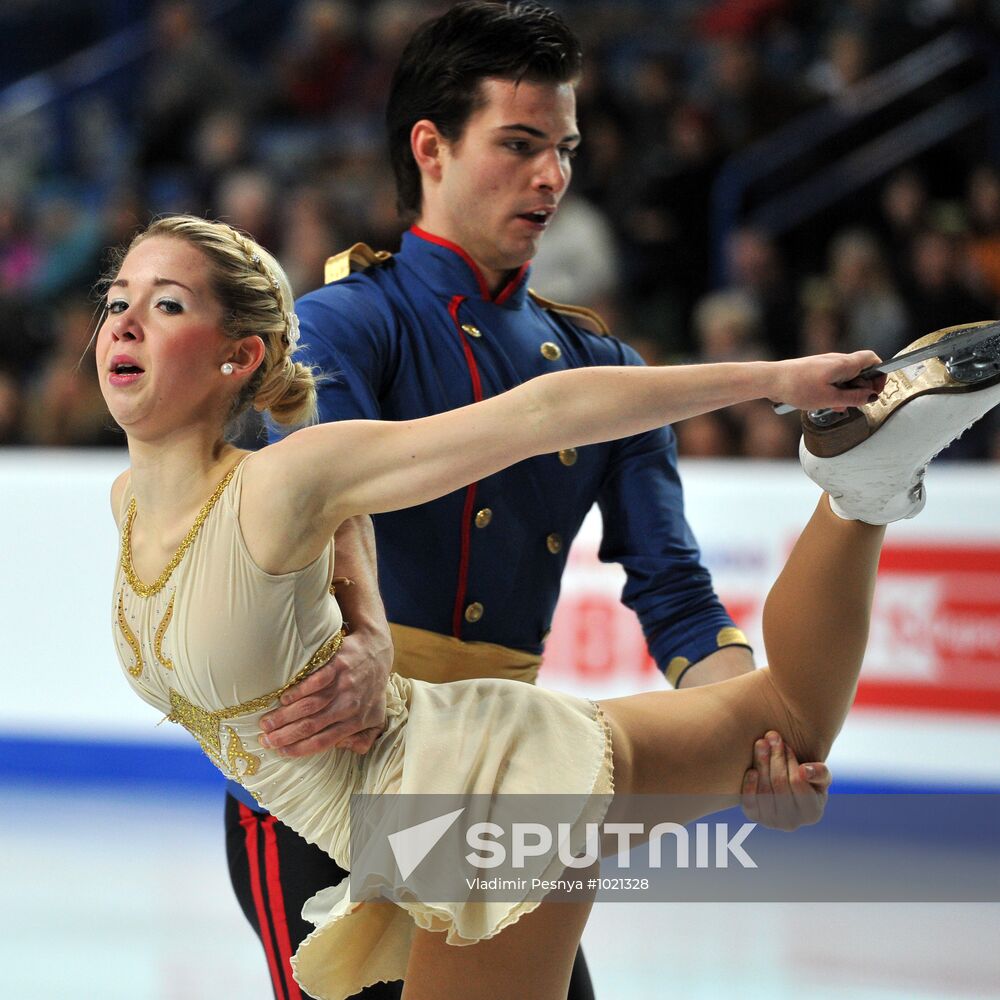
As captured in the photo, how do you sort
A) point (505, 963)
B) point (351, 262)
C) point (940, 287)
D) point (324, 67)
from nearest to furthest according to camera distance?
point (505, 963) → point (351, 262) → point (940, 287) → point (324, 67)

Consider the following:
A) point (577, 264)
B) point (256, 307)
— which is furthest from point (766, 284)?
point (256, 307)

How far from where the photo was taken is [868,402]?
203cm

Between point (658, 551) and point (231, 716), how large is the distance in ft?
2.81

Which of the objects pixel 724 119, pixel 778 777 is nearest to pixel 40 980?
pixel 778 777

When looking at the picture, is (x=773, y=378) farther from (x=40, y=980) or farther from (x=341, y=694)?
(x=40, y=980)

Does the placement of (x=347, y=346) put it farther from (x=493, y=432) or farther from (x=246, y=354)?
(x=493, y=432)

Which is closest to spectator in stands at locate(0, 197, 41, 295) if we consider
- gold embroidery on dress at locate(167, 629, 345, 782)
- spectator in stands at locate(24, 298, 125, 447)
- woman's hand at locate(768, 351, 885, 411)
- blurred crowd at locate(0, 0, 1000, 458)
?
blurred crowd at locate(0, 0, 1000, 458)

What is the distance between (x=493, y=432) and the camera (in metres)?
1.78

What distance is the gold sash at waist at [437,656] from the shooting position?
2.30 meters

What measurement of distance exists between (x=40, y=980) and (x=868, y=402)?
253 cm

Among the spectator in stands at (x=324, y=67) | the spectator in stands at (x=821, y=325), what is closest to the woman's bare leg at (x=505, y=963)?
the spectator in stands at (x=821, y=325)

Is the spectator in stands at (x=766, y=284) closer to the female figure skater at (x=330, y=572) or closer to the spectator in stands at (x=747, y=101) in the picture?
the spectator in stands at (x=747, y=101)

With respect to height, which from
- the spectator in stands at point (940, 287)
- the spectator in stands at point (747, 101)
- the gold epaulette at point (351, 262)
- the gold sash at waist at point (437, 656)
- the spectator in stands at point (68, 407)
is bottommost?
the gold sash at waist at point (437, 656)

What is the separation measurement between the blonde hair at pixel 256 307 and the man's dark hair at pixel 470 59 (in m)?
0.48
